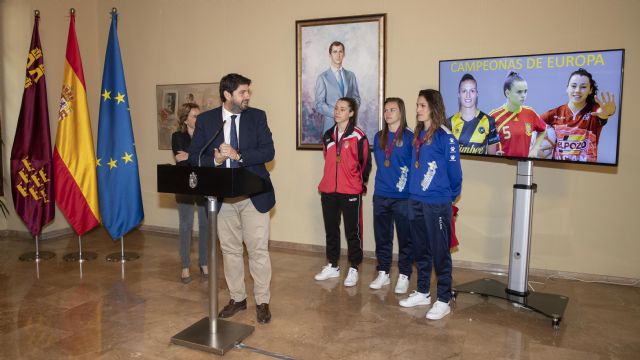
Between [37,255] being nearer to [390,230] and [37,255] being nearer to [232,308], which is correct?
[232,308]

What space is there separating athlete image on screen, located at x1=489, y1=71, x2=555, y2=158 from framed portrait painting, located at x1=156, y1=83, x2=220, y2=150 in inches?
137

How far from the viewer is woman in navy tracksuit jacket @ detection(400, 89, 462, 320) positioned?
3.67m

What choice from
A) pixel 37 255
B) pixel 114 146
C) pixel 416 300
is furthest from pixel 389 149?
pixel 37 255

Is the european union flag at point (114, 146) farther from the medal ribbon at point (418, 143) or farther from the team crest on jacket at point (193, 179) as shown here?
the medal ribbon at point (418, 143)

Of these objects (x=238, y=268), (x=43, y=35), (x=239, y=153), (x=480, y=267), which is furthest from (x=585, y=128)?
(x=43, y=35)

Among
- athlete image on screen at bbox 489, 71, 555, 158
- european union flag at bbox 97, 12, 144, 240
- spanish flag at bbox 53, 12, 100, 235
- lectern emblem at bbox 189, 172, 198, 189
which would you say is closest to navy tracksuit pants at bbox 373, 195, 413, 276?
athlete image on screen at bbox 489, 71, 555, 158

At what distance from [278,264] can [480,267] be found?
2025 mm

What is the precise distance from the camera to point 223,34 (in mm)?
6004

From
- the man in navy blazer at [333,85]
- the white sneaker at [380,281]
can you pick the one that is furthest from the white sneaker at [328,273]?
the man in navy blazer at [333,85]

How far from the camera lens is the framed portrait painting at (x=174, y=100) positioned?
20.0 feet

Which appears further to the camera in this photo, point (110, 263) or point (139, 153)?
point (139, 153)

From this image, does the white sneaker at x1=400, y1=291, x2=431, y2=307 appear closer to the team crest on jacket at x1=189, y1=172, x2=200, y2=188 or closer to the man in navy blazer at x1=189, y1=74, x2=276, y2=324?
the man in navy blazer at x1=189, y1=74, x2=276, y2=324

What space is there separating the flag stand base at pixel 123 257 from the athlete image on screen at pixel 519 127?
12.5 feet

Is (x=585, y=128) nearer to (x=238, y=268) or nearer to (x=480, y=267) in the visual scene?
(x=480, y=267)
